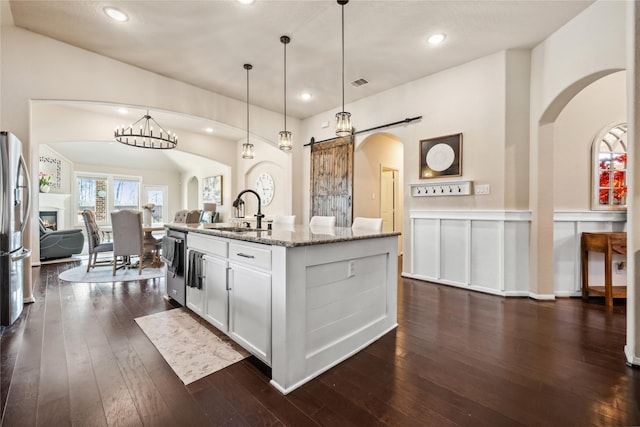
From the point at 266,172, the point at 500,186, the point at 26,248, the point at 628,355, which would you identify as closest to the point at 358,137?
the point at 500,186

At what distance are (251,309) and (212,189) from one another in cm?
789

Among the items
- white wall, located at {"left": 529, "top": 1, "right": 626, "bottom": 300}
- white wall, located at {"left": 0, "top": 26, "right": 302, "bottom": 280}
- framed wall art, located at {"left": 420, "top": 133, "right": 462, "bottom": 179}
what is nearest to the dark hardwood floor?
white wall, located at {"left": 529, "top": 1, "right": 626, "bottom": 300}

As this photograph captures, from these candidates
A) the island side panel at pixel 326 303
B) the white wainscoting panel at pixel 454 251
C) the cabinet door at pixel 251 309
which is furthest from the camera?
the white wainscoting panel at pixel 454 251

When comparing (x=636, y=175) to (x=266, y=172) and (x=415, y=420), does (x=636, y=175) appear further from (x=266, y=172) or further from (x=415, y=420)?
(x=266, y=172)

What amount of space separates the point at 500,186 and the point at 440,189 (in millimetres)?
739

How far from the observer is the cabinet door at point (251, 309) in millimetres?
1783

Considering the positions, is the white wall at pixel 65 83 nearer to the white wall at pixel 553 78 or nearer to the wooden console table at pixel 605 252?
the white wall at pixel 553 78

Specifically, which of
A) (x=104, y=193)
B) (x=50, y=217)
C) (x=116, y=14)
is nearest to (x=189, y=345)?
(x=116, y=14)

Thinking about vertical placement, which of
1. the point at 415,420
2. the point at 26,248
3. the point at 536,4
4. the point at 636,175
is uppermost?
the point at 536,4

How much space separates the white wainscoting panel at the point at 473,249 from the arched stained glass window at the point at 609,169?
37.3 inches

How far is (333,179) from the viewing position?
557 cm

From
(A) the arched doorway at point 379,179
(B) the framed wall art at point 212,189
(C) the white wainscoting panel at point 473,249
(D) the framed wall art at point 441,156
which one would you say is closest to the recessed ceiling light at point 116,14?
(A) the arched doorway at point 379,179

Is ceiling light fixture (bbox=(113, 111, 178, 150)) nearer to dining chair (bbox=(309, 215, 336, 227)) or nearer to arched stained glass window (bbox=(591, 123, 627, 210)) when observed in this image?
dining chair (bbox=(309, 215, 336, 227))

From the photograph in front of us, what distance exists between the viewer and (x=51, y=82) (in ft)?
10.7
